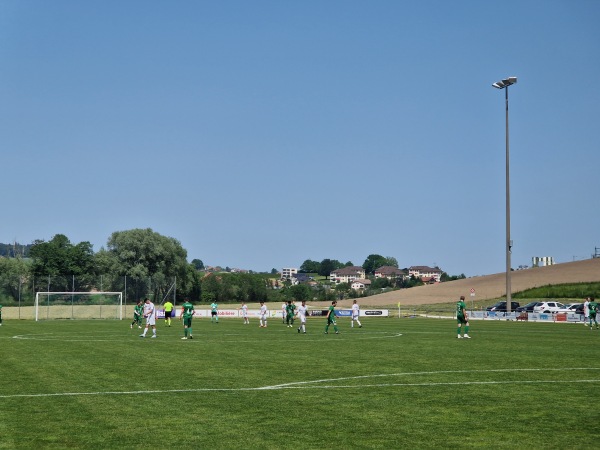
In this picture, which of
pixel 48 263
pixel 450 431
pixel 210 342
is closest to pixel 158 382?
pixel 450 431

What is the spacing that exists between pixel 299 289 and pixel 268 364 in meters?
127

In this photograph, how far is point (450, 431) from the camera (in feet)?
43.3

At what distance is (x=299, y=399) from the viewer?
1695 centimetres

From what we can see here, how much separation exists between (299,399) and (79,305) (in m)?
63.8

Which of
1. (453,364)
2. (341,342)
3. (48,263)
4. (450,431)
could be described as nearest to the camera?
(450,431)

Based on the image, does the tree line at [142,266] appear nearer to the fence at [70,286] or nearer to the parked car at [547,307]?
the fence at [70,286]

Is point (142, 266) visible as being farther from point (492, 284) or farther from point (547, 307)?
point (547, 307)

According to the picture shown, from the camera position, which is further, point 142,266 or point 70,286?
point 142,266

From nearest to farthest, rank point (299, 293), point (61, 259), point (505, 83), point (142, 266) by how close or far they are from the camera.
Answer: point (505, 83) < point (142, 266) < point (61, 259) < point (299, 293)

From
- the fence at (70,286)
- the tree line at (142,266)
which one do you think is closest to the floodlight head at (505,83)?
the fence at (70,286)

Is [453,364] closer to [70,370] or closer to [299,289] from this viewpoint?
[70,370]

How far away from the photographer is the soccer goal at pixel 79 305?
2997 inches

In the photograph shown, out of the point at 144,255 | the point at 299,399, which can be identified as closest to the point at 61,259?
the point at 144,255

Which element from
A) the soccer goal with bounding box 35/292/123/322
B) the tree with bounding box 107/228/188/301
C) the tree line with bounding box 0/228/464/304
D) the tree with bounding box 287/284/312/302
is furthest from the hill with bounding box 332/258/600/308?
the soccer goal with bounding box 35/292/123/322
